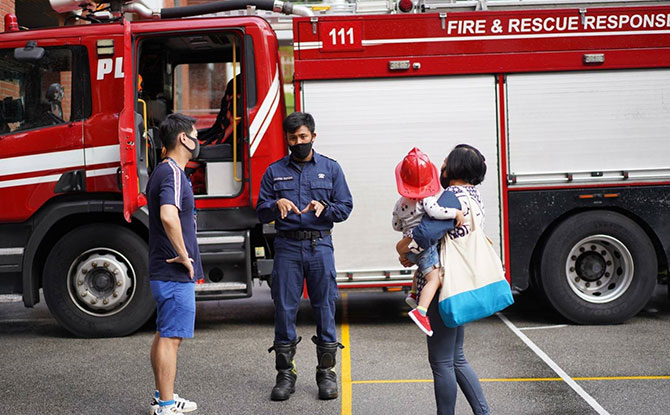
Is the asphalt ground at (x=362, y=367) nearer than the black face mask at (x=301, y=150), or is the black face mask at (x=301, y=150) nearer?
the asphalt ground at (x=362, y=367)

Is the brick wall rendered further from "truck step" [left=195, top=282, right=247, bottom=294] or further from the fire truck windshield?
"truck step" [left=195, top=282, right=247, bottom=294]

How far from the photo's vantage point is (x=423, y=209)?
434cm

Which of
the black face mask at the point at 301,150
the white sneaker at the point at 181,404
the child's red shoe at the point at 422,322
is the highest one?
the black face mask at the point at 301,150

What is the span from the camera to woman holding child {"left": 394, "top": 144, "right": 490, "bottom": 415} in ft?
13.7

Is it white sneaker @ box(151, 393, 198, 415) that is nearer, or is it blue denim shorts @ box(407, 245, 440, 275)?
blue denim shorts @ box(407, 245, 440, 275)

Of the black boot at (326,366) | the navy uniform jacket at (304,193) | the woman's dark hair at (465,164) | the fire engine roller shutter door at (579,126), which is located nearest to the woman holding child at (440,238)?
the woman's dark hair at (465,164)

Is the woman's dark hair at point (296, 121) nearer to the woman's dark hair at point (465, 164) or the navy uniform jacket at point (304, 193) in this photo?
the navy uniform jacket at point (304, 193)

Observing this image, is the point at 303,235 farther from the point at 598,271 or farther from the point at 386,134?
the point at 598,271

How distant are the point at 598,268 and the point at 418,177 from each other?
405cm

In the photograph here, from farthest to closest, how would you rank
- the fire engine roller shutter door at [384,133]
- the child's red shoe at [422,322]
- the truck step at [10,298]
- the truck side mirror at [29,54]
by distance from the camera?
the fire engine roller shutter door at [384,133] → the truck step at [10,298] → the truck side mirror at [29,54] → the child's red shoe at [422,322]

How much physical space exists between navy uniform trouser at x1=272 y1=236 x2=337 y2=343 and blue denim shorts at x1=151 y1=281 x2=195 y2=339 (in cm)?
80

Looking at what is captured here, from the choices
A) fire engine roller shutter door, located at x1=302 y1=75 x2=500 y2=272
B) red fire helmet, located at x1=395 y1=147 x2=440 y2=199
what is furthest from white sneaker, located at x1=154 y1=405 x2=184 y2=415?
fire engine roller shutter door, located at x1=302 y1=75 x2=500 y2=272

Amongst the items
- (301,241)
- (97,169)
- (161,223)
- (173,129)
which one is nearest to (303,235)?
(301,241)

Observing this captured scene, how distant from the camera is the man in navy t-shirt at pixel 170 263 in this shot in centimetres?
473
